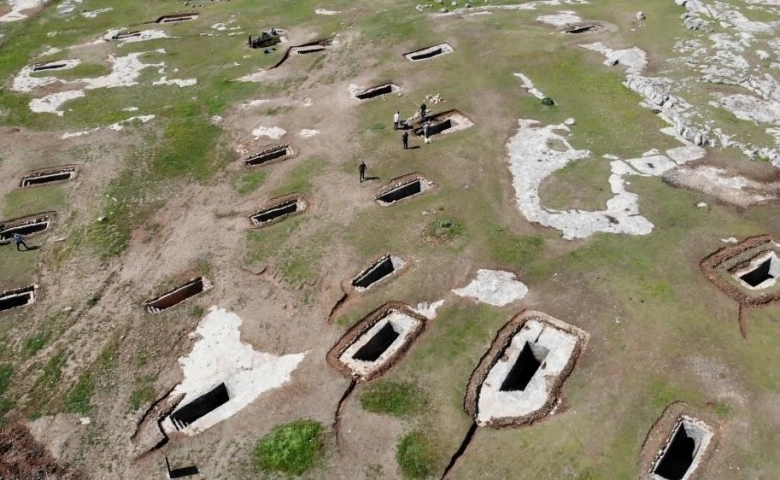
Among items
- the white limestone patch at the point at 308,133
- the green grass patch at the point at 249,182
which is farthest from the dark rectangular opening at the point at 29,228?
the white limestone patch at the point at 308,133

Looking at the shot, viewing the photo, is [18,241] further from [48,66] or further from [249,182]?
[48,66]

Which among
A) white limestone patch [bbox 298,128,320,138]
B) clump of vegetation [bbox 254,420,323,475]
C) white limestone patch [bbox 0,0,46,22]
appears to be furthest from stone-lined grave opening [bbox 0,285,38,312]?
white limestone patch [bbox 0,0,46,22]


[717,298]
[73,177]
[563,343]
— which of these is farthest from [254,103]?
[717,298]

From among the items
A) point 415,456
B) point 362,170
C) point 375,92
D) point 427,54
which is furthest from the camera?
point 427,54

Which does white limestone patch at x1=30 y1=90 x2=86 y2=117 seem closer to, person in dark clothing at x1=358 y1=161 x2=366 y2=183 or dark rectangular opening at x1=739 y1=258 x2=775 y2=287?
person in dark clothing at x1=358 y1=161 x2=366 y2=183

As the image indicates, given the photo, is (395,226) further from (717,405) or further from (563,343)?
(717,405)

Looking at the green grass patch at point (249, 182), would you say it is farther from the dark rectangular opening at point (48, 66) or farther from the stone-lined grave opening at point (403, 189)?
the dark rectangular opening at point (48, 66)

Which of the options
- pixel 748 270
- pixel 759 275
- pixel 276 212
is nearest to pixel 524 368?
pixel 748 270
